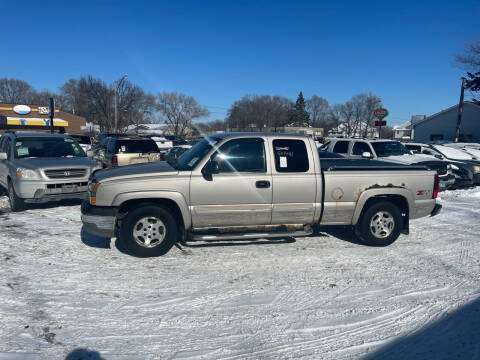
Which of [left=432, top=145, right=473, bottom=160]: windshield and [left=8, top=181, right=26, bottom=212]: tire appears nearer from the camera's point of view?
[left=8, top=181, right=26, bottom=212]: tire

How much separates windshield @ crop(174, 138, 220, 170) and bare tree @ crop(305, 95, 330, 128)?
298 feet

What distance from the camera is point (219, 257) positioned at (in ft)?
16.5

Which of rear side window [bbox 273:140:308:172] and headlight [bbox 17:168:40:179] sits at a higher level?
rear side window [bbox 273:140:308:172]

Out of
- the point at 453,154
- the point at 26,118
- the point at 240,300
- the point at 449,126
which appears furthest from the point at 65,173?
the point at 26,118

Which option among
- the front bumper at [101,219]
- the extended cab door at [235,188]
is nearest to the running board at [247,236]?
the extended cab door at [235,188]

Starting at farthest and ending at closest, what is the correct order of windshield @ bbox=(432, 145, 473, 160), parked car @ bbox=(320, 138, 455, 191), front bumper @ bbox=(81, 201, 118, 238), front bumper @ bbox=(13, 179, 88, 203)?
windshield @ bbox=(432, 145, 473, 160), parked car @ bbox=(320, 138, 455, 191), front bumper @ bbox=(13, 179, 88, 203), front bumper @ bbox=(81, 201, 118, 238)

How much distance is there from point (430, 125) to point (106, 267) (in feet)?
155

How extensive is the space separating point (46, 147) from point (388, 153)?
1046cm

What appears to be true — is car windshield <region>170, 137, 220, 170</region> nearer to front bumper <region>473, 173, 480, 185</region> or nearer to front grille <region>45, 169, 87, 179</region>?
front grille <region>45, 169, 87, 179</region>

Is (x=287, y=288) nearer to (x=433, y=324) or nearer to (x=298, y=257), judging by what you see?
(x=298, y=257)

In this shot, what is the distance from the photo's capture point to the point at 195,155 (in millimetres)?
5227

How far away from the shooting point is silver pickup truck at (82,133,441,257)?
188 inches

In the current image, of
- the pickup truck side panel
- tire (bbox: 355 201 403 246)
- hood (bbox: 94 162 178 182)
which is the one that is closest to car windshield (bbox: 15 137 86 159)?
hood (bbox: 94 162 178 182)

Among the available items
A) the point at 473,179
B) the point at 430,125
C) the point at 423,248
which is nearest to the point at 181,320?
the point at 423,248
